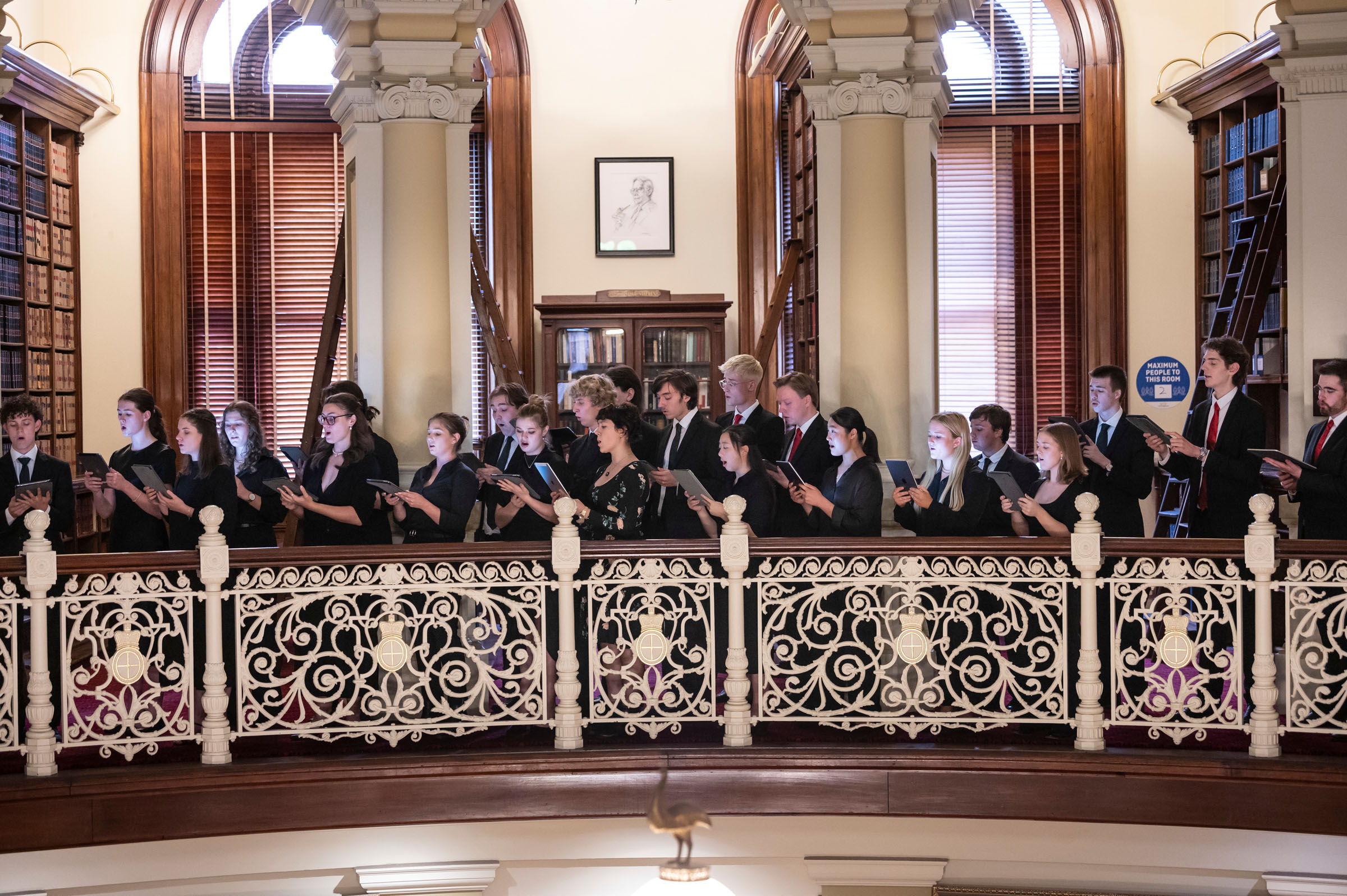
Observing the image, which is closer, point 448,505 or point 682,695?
point 682,695

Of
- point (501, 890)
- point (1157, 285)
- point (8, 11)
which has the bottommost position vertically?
point (501, 890)

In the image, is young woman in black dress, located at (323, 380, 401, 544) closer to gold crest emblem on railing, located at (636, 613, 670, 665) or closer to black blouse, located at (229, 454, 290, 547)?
black blouse, located at (229, 454, 290, 547)

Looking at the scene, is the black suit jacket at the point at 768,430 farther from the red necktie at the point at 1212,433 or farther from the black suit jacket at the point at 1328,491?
the black suit jacket at the point at 1328,491

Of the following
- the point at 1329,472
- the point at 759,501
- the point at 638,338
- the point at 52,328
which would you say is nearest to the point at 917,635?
the point at 759,501

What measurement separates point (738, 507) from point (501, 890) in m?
1.74

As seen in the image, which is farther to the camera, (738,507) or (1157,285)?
(1157,285)

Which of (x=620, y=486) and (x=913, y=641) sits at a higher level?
(x=620, y=486)

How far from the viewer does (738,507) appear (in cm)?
477

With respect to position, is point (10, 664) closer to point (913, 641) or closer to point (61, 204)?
point (913, 641)

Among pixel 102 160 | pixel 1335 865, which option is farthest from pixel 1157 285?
pixel 102 160

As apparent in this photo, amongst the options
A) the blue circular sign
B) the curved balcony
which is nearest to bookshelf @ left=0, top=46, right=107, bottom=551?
the curved balcony

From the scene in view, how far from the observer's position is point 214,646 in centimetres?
473

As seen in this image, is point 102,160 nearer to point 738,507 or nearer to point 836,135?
point 836,135

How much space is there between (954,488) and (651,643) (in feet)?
4.35
